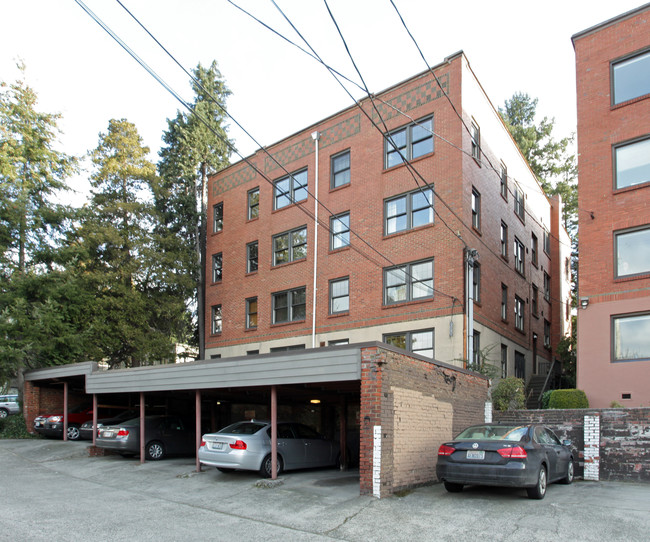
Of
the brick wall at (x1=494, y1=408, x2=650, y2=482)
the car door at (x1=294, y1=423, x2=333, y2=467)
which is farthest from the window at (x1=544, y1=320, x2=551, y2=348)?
the car door at (x1=294, y1=423, x2=333, y2=467)

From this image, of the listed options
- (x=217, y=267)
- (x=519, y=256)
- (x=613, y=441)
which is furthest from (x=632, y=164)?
(x=217, y=267)

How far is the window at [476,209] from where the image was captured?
20.8 m

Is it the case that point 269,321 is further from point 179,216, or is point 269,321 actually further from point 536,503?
point 536,503

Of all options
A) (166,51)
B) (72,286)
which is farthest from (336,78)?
(72,286)

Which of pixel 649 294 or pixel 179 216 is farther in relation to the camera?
pixel 179 216

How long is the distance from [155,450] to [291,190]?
12.4 meters

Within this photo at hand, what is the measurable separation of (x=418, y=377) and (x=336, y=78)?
635 centimetres

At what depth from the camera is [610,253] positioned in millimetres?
16984

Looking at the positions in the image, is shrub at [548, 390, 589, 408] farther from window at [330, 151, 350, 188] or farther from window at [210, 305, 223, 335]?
window at [210, 305, 223, 335]

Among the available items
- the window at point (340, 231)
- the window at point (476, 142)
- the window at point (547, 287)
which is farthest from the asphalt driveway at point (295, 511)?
the window at point (547, 287)

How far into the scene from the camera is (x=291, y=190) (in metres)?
25.3

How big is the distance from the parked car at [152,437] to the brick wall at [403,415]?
864cm

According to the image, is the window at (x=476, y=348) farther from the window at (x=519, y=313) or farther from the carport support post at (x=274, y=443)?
the carport support post at (x=274, y=443)

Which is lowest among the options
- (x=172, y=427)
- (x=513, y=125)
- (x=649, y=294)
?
(x=172, y=427)
